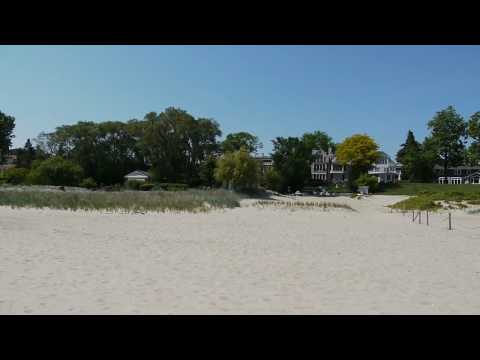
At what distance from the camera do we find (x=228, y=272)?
6.85 m

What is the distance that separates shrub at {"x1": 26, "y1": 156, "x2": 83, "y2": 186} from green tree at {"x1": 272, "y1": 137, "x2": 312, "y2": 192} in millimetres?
27695

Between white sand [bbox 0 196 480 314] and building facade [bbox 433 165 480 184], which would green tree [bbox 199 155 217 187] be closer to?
white sand [bbox 0 196 480 314]

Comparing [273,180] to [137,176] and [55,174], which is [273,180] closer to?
[137,176]

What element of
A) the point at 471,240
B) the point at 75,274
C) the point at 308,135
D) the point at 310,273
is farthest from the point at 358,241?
the point at 308,135

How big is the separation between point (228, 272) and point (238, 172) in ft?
112

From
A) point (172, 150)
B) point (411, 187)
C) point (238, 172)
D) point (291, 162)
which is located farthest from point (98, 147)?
point (411, 187)

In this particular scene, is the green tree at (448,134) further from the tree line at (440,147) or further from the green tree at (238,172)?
the green tree at (238,172)

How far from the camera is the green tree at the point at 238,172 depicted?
41094 mm

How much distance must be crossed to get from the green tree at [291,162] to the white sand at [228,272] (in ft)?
134

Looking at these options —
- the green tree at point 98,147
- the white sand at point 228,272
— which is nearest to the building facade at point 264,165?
the green tree at point 98,147

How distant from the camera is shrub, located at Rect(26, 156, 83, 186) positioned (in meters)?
43.7
